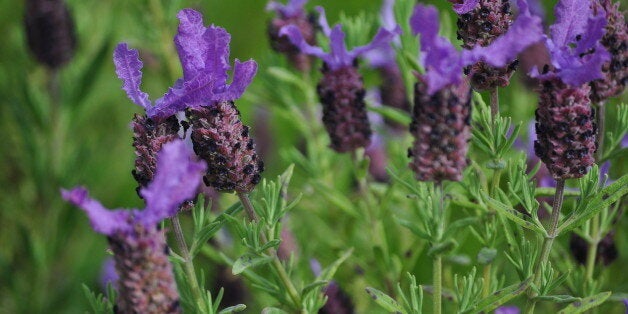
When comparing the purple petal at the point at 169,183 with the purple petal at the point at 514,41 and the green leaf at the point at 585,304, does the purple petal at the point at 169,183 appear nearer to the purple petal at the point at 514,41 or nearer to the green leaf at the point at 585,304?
the purple petal at the point at 514,41

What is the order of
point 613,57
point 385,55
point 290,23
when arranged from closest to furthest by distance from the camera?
point 613,57
point 290,23
point 385,55

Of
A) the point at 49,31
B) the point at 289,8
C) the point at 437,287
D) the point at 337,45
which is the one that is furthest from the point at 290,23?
the point at 437,287

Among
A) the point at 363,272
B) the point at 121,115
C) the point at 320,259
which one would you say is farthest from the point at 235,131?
the point at 121,115

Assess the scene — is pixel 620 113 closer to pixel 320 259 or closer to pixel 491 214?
pixel 491 214

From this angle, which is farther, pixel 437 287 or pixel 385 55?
pixel 385 55

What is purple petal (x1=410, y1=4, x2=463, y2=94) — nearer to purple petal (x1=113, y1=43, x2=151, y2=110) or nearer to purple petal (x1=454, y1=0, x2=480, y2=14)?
purple petal (x1=454, y1=0, x2=480, y2=14)

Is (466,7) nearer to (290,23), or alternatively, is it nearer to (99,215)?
(99,215)
